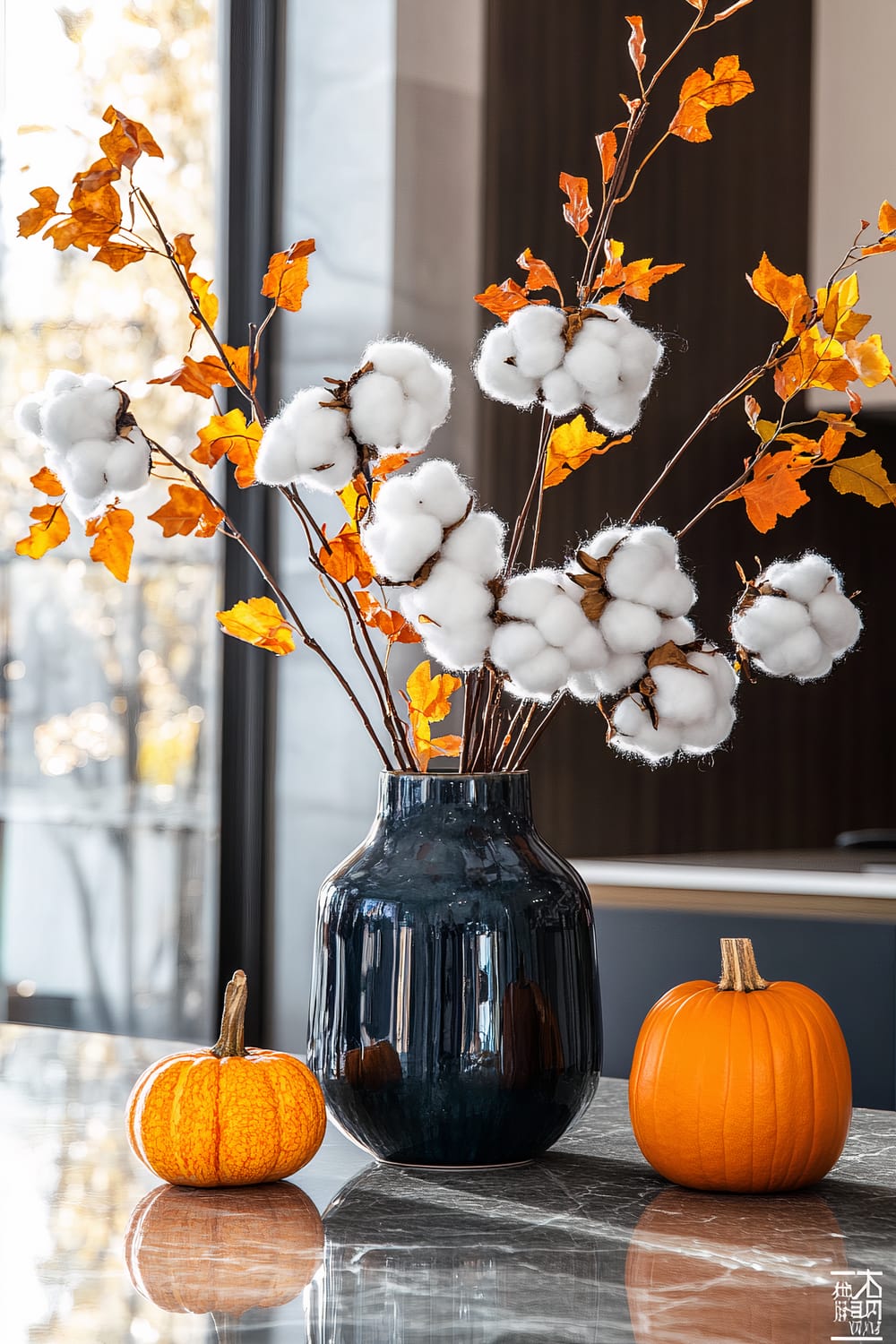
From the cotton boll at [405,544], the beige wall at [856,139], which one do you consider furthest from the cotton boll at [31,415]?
the beige wall at [856,139]

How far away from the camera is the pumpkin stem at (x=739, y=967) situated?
1.08m

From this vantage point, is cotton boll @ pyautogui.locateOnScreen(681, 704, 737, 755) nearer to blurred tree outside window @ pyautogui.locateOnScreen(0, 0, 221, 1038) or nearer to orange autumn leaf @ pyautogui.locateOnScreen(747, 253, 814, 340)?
orange autumn leaf @ pyautogui.locateOnScreen(747, 253, 814, 340)

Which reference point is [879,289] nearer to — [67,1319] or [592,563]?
[592,563]

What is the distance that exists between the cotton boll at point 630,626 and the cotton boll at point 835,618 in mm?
110

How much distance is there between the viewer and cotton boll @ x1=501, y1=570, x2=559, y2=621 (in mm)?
960

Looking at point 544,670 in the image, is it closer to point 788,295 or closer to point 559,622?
point 559,622

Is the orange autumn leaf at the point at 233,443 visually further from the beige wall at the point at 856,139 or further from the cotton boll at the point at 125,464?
the beige wall at the point at 856,139

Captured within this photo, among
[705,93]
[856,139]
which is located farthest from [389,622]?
[856,139]

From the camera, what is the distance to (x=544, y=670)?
0.96m

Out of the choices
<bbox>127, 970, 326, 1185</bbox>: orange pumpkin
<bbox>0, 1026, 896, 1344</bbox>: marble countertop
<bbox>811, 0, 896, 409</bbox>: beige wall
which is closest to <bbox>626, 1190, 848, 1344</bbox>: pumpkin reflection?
<bbox>0, 1026, 896, 1344</bbox>: marble countertop

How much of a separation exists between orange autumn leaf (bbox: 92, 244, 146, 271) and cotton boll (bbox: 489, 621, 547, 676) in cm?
32

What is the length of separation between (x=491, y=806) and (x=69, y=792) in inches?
73.3

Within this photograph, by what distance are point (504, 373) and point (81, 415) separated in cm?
25

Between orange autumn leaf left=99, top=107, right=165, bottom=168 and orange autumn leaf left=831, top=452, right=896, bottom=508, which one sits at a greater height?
orange autumn leaf left=99, top=107, right=165, bottom=168
